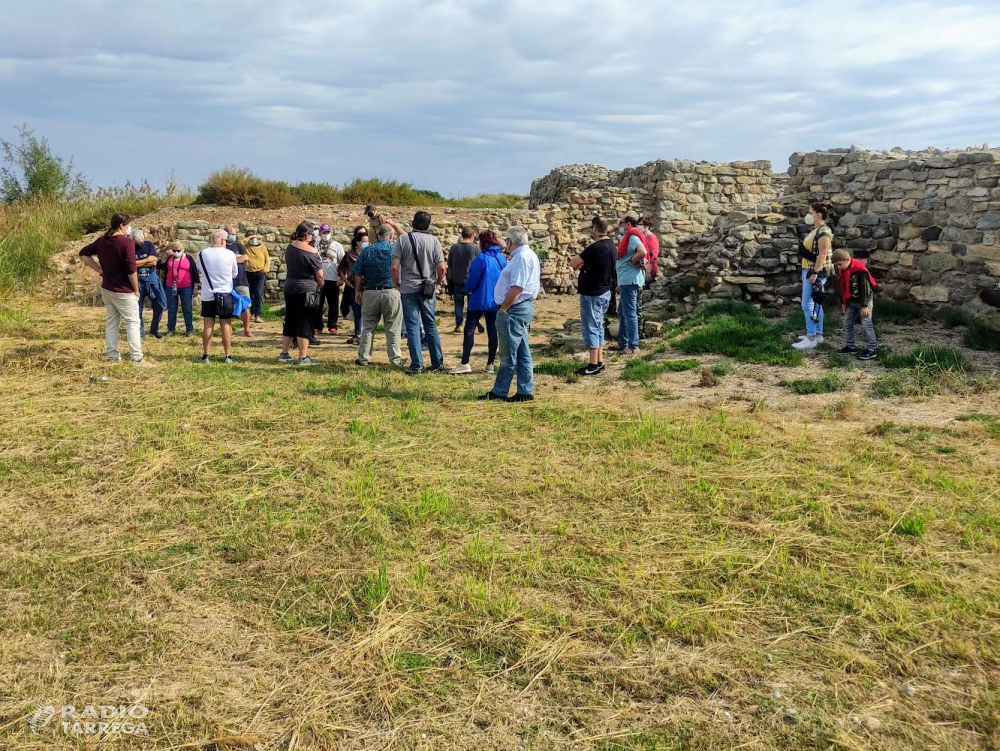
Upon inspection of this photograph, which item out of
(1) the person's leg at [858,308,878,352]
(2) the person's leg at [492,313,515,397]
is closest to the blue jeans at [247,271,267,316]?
(2) the person's leg at [492,313,515,397]

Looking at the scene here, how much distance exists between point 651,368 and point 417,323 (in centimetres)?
280

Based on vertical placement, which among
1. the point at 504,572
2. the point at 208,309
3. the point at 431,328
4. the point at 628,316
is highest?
the point at 208,309

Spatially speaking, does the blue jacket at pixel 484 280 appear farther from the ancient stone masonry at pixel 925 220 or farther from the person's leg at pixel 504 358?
the ancient stone masonry at pixel 925 220

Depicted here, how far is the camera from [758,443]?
6.36 metres

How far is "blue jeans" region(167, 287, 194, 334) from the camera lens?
1149cm

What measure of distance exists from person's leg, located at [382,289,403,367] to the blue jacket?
2.88 feet

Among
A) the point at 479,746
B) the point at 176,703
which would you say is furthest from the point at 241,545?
the point at 479,746

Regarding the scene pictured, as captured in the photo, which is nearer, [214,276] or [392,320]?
[214,276]

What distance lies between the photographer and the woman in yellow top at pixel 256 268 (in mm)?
12703

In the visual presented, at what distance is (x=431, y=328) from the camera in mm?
9133

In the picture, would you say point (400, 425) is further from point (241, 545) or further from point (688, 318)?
point (688, 318)

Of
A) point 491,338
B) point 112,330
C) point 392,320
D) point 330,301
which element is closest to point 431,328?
point 392,320

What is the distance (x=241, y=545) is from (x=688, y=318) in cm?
830

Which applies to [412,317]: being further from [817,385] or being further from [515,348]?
[817,385]
